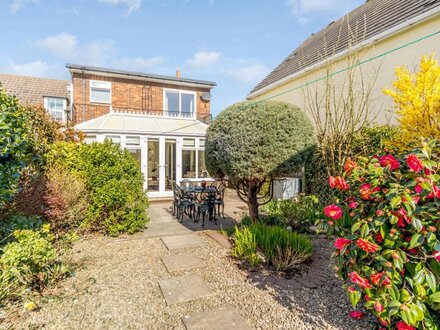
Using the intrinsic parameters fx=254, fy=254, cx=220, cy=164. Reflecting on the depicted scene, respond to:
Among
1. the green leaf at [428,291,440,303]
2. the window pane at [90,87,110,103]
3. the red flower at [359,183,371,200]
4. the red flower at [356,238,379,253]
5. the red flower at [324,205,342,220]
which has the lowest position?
the green leaf at [428,291,440,303]

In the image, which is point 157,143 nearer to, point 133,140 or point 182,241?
point 133,140

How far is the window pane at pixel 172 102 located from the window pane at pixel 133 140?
589 centimetres

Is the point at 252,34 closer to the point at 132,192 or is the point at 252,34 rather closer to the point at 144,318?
the point at 132,192

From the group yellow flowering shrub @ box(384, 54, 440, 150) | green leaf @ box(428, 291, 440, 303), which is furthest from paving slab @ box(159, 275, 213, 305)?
yellow flowering shrub @ box(384, 54, 440, 150)

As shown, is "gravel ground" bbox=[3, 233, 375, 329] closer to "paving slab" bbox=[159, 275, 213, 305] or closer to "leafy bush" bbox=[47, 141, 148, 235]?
"paving slab" bbox=[159, 275, 213, 305]

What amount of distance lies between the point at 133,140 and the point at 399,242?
12505 mm

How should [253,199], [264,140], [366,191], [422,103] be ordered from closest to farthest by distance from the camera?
1. [366,191]
2. [422,103]
3. [264,140]
4. [253,199]

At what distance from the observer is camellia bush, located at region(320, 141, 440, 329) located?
2094mm

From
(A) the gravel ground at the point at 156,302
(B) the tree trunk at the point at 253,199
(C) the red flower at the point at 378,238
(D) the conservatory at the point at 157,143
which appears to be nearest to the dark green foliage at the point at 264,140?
(B) the tree trunk at the point at 253,199

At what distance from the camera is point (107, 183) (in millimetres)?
6898

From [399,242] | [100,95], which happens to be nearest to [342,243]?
[399,242]

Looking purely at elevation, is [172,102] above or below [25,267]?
above

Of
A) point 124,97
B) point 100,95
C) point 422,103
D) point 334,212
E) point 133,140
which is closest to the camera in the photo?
point 334,212

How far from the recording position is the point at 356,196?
277 cm
